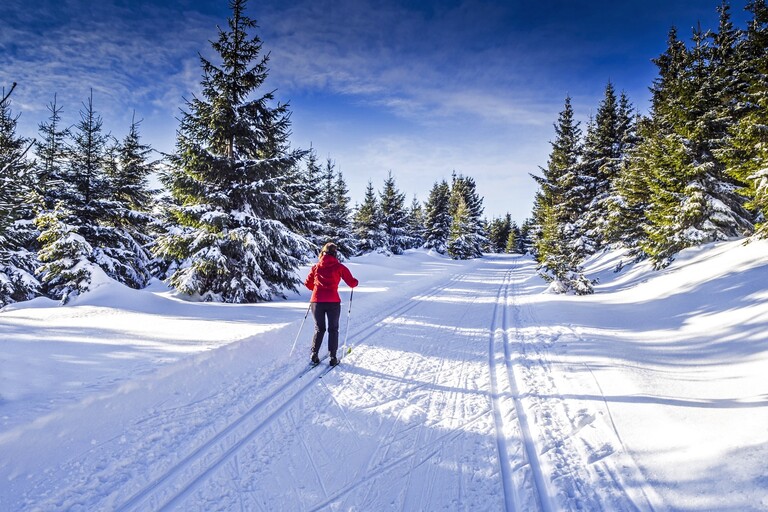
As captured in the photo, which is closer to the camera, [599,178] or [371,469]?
[371,469]

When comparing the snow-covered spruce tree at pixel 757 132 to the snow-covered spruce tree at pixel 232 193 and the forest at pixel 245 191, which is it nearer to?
the forest at pixel 245 191

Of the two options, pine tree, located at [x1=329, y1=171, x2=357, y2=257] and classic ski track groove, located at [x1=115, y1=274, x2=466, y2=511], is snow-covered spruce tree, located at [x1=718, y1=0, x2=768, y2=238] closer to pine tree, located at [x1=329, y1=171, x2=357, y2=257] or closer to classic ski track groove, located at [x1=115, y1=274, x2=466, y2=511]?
classic ski track groove, located at [x1=115, y1=274, x2=466, y2=511]

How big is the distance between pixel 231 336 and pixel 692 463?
22.9 feet

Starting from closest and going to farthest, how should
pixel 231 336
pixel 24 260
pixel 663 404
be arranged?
pixel 663 404 < pixel 231 336 < pixel 24 260

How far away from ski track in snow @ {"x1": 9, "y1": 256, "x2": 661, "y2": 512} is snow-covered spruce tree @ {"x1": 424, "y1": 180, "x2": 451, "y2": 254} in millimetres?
42036

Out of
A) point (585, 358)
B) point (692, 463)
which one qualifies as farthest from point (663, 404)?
point (585, 358)

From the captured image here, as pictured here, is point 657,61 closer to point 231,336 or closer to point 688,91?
point 688,91

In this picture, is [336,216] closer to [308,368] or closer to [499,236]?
[308,368]

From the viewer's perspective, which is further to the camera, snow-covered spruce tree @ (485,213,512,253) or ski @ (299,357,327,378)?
snow-covered spruce tree @ (485,213,512,253)

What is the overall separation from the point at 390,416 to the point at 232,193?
10371mm

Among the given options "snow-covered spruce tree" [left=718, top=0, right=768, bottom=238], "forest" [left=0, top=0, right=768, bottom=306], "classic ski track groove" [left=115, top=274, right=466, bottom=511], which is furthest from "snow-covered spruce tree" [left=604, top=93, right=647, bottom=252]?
"classic ski track groove" [left=115, top=274, right=466, bottom=511]

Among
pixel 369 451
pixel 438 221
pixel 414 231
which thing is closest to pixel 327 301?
pixel 369 451

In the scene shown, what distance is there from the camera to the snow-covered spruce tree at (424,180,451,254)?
153ft

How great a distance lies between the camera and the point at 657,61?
21.8 metres
